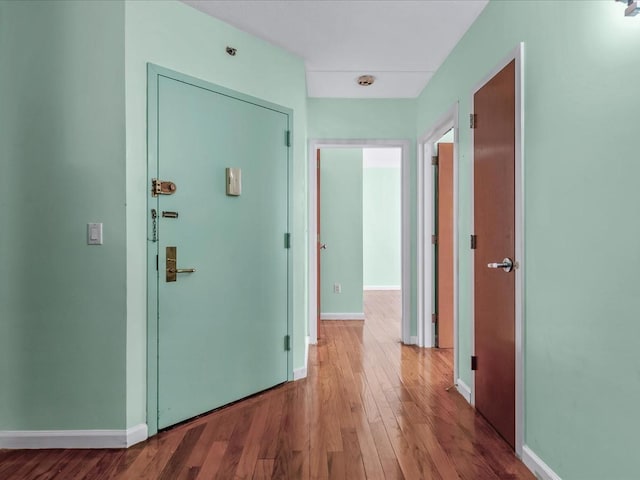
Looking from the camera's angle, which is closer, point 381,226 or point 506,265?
point 506,265

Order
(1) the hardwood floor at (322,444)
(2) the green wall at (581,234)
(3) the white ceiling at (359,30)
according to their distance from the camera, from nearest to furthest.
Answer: (2) the green wall at (581,234) < (1) the hardwood floor at (322,444) < (3) the white ceiling at (359,30)

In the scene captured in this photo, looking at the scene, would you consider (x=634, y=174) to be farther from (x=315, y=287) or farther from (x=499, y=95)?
(x=315, y=287)

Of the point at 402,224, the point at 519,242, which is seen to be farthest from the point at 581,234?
the point at 402,224

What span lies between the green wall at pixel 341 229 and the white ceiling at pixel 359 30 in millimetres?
1842

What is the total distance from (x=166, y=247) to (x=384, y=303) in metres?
4.75

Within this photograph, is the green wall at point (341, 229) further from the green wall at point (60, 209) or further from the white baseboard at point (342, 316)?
the green wall at point (60, 209)

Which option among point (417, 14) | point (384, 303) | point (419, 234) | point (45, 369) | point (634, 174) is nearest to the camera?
point (634, 174)

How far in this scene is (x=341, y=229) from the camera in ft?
17.2

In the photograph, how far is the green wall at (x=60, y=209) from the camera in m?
2.00

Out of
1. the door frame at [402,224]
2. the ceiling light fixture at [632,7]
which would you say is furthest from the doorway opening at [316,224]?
the ceiling light fixture at [632,7]

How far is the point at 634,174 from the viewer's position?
1238 millimetres

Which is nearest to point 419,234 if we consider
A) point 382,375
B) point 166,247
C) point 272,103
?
point 382,375

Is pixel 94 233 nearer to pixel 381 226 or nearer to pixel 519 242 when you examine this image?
pixel 519 242

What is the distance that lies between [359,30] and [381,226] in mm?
5725
